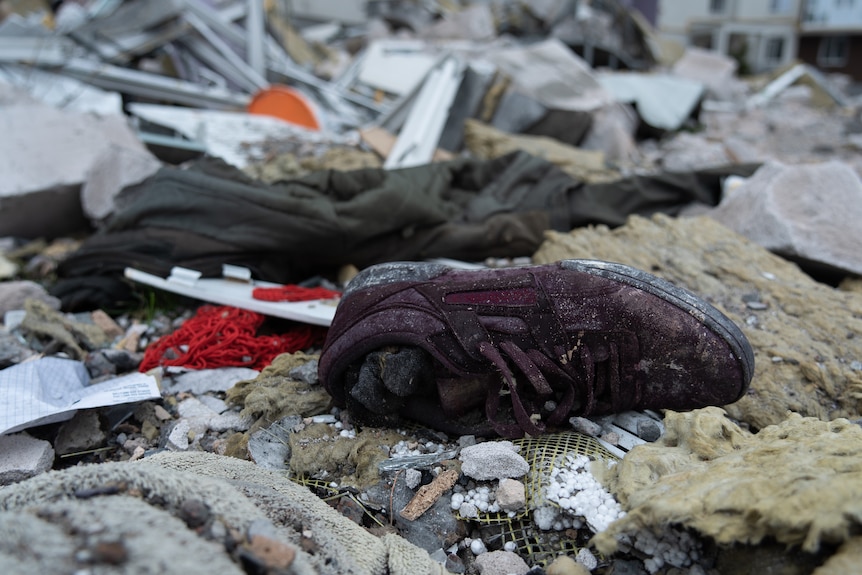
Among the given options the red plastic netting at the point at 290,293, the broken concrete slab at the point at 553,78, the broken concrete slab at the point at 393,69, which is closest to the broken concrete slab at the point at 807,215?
the red plastic netting at the point at 290,293

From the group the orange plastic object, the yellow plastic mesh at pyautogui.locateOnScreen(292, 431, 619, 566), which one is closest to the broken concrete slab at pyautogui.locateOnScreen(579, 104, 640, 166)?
the orange plastic object

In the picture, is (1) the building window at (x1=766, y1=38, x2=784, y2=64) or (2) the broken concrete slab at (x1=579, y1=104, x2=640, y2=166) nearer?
(2) the broken concrete slab at (x1=579, y1=104, x2=640, y2=166)

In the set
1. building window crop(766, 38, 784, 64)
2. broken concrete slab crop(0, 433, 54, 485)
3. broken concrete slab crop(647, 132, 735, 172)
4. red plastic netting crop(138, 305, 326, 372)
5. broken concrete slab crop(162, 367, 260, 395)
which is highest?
broken concrete slab crop(0, 433, 54, 485)

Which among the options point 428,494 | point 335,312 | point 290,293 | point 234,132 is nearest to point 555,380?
point 428,494

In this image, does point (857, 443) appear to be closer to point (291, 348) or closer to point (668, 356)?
point (668, 356)

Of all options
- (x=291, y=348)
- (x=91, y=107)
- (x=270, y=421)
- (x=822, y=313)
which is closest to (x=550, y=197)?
(x=822, y=313)

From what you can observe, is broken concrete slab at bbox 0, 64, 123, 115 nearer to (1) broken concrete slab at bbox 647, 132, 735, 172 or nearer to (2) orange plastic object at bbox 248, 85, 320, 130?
(2) orange plastic object at bbox 248, 85, 320, 130
